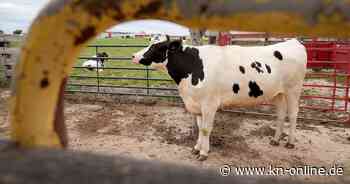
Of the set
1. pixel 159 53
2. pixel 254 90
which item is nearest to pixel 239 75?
pixel 254 90

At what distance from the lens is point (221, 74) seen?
354 centimetres

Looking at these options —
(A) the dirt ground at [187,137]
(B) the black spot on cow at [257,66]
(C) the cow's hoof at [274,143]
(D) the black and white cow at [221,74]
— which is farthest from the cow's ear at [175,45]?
(C) the cow's hoof at [274,143]

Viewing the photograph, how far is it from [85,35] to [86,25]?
28mm

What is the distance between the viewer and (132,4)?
62 cm

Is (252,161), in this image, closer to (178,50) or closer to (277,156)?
(277,156)

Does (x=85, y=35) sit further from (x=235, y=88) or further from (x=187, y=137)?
(x=187, y=137)

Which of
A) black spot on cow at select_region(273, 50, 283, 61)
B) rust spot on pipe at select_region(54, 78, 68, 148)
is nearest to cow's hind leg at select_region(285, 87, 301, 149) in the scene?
black spot on cow at select_region(273, 50, 283, 61)

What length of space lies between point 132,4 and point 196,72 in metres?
2.92

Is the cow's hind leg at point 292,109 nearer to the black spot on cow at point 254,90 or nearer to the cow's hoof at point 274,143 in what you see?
the cow's hoof at point 274,143

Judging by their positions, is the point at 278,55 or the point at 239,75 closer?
the point at 239,75

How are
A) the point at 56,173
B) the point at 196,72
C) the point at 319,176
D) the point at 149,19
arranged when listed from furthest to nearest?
the point at 196,72 → the point at 319,176 → the point at 149,19 → the point at 56,173

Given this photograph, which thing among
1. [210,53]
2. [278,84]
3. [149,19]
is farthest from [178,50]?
[149,19]

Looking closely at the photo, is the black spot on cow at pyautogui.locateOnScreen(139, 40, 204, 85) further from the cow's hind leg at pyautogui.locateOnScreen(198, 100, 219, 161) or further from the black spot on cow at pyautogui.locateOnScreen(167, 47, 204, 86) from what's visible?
the cow's hind leg at pyautogui.locateOnScreen(198, 100, 219, 161)

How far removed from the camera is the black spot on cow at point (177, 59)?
11.6 feet
